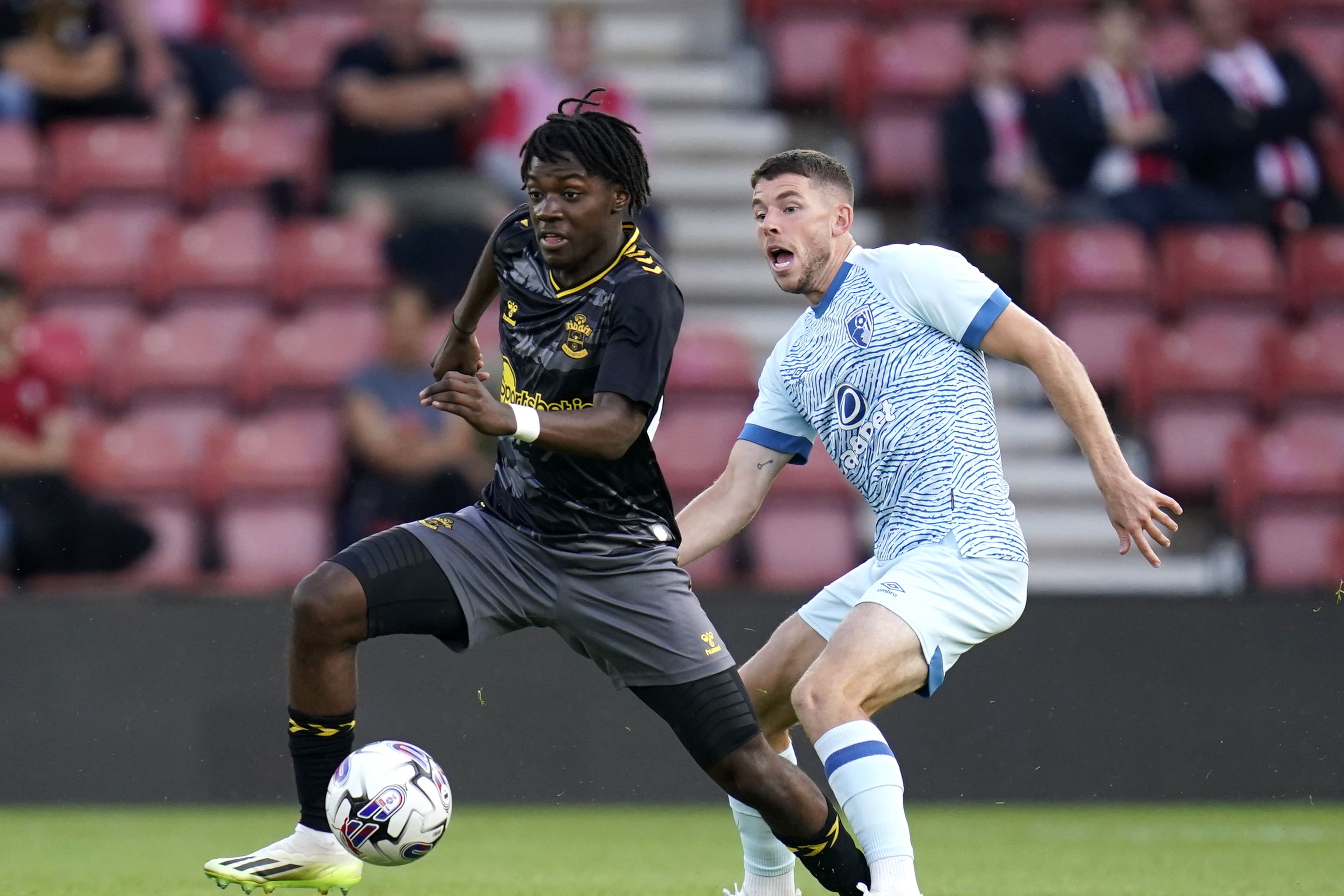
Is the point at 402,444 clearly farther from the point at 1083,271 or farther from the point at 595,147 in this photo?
the point at 595,147

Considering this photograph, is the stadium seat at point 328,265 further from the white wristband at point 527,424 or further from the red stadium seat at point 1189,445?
the white wristband at point 527,424

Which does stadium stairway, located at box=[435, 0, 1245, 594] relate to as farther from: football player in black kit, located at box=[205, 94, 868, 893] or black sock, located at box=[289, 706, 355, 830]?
black sock, located at box=[289, 706, 355, 830]

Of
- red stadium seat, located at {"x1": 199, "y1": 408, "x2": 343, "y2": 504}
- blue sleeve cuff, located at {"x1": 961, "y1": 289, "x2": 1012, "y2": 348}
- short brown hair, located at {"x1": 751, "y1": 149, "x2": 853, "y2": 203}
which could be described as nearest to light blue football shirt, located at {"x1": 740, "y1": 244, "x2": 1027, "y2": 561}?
blue sleeve cuff, located at {"x1": 961, "y1": 289, "x2": 1012, "y2": 348}

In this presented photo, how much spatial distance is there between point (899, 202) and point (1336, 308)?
9.07 feet

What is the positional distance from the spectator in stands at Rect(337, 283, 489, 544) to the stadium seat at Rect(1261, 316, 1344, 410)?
4.58 metres

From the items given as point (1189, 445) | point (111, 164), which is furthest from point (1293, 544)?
point (111, 164)

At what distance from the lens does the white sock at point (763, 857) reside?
5.40 m

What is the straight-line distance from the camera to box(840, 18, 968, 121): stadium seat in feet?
38.1

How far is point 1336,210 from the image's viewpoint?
444 inches

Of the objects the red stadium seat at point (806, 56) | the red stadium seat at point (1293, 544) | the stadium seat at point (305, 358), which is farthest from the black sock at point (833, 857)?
the red stadium seat at point (806, 56)

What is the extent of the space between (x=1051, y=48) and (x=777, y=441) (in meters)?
7.41

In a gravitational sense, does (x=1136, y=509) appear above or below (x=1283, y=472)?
above

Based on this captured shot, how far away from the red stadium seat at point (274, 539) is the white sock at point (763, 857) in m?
4.35

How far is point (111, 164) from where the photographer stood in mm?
10812
